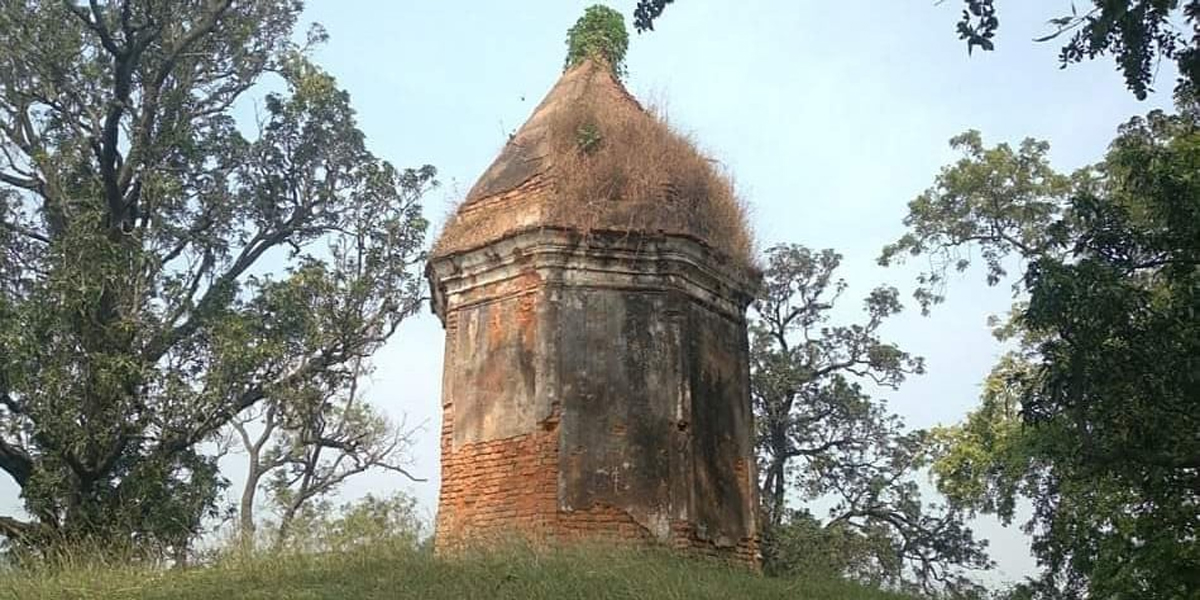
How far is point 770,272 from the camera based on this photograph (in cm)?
2061

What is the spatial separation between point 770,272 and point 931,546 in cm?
552

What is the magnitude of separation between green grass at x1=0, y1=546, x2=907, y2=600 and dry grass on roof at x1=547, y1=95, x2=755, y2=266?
2509 millimetres

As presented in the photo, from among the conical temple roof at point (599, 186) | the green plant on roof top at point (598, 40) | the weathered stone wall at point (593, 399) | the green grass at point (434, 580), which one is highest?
the green plant on roof top at point (598, 40)

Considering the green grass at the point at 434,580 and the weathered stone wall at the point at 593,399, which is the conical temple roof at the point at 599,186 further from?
the green grass at the point at 434,580

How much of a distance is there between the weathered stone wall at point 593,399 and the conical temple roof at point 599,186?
0.16m

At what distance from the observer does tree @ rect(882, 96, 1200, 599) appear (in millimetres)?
8844

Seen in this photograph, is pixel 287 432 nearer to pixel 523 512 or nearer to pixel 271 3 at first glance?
pixel 271 3

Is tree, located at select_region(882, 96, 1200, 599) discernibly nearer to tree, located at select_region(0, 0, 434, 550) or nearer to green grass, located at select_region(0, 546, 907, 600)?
green grass, located at select_region(0, 546, 907, 600)

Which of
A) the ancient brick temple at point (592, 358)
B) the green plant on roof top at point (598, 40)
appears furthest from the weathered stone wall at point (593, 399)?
the green plant on roof top at point (598, 40)

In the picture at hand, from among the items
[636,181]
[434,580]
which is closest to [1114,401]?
[636,181]

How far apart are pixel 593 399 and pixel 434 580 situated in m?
1.87

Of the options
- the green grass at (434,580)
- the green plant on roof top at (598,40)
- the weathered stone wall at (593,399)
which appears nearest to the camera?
the green grass at (434,580)

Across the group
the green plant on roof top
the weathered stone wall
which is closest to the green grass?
the weathered stone wall

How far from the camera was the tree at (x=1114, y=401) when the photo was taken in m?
8.84
